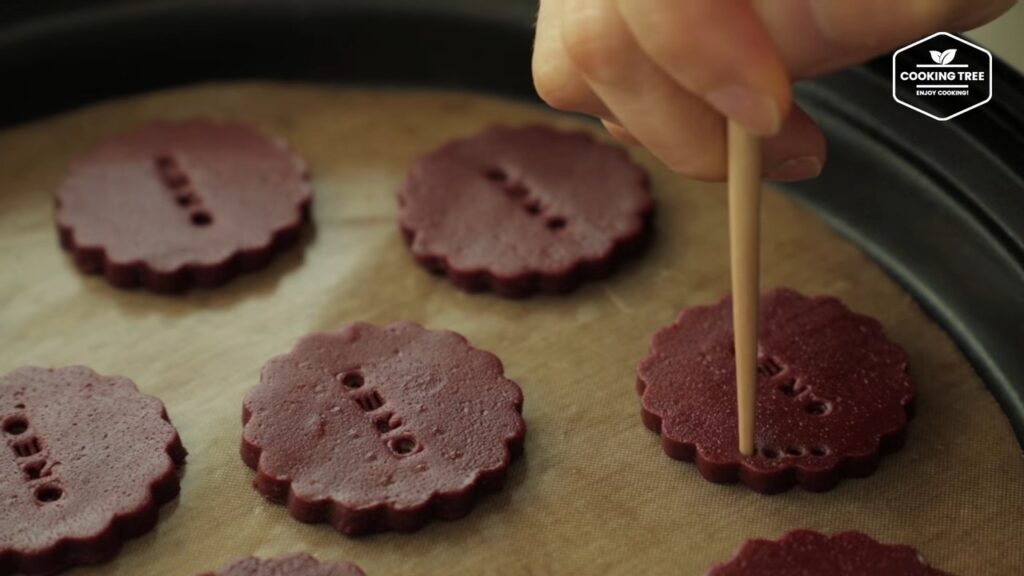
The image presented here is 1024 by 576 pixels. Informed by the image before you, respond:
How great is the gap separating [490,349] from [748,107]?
461 mm

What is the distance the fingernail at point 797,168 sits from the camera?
1044 millimetres

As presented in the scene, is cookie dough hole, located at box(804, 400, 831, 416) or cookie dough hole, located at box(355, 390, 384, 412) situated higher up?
cookie dough hole, located at box(804, 400, 831, 416)

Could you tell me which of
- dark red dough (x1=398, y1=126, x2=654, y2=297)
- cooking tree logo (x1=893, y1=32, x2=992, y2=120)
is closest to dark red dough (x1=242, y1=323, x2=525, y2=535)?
dark red dough (x1=398, y1=126, x2=654, y2=297)

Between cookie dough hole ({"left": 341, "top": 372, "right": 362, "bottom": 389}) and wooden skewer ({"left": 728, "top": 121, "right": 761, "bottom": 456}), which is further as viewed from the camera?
cookie dough hole ({"left": 341, "top": 372, "right": 362, "bottom": 389})

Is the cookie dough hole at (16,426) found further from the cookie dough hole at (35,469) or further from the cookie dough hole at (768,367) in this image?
the cookie dough hole at (768,367)

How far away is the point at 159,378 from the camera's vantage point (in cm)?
126

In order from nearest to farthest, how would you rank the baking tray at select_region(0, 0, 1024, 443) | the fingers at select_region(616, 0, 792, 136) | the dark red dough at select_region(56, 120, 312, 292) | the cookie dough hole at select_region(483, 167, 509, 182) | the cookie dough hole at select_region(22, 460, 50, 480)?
the fingers at select_region(616, 0, 792, 136), the cookie dough hole at select_region(22, 460, 50, 480), the baking tray at select_region(0, 0, 1024, 443), the dark red dough at select_region(56, 120, 312, 292), the cookie dough hole at select_region(483, 167, 509, 182)

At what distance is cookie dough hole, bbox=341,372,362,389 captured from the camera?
1.21m

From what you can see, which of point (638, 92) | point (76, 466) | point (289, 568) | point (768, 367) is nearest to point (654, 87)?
point (638, 92)

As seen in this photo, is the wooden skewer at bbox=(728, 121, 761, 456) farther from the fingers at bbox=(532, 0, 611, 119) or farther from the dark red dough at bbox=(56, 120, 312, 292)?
the dark red dough at bbox=(56, 120, 312, 292)

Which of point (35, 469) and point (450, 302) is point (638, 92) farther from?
point (35, 469)

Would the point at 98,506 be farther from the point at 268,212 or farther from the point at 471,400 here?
Answer: the point at 268,212

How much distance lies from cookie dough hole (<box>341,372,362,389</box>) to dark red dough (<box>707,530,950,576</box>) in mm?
365

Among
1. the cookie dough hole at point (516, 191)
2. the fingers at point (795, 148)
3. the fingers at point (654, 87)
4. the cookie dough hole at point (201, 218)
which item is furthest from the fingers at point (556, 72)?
the cookie dough hole at point (201, 218)
